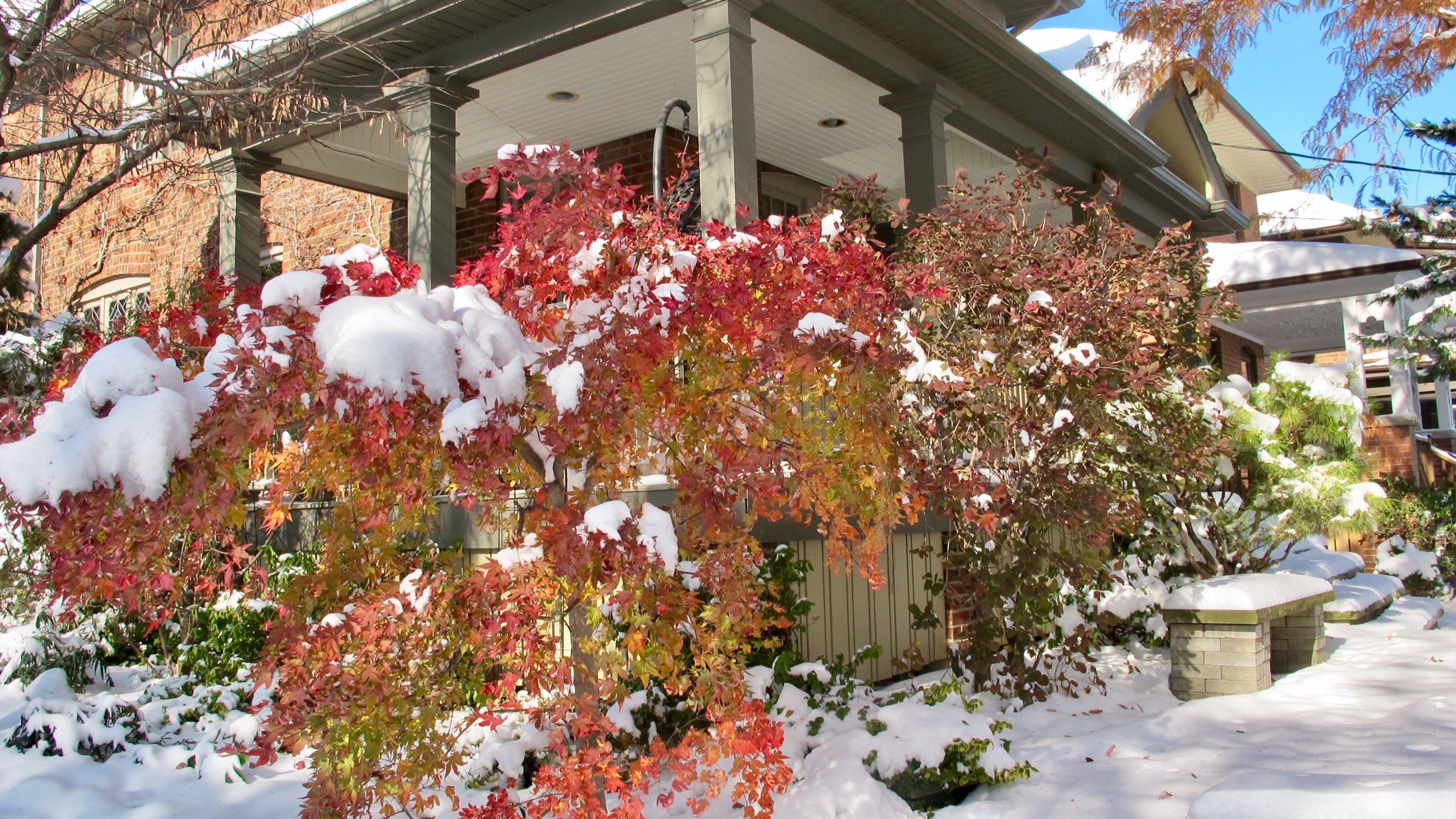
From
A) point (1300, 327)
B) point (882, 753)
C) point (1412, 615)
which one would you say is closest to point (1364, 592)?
point (1412, 615)

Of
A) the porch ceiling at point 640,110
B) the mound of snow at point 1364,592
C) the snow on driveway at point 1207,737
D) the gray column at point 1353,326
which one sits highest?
the porch ceiling at point 640,110

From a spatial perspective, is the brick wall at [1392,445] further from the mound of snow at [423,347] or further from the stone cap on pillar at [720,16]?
the mound of snow at [423,347]

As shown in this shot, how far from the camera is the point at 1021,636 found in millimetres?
5625

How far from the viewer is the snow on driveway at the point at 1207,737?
4.30 metres

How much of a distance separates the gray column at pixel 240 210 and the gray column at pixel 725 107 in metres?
4.62

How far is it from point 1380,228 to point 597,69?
9.14 metres

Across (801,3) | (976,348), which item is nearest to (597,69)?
(801,3)

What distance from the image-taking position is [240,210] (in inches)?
344

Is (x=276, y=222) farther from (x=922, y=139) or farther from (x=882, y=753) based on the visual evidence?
(x=882, y=753)

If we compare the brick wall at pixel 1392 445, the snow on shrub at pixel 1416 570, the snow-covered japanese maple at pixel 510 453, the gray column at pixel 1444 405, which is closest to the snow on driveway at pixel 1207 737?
the snow-covered japanese maple at pixel 510 453

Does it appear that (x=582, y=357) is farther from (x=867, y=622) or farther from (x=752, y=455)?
(x=867, y=622)

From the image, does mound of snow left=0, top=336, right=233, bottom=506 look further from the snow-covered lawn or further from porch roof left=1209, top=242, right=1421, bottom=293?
porch roof left=1209, top=242, right=1421, bottom=293

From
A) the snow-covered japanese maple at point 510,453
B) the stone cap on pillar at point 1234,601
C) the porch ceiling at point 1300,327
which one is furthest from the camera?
the porch ceiling at point 1300,327

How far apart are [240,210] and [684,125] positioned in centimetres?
444
